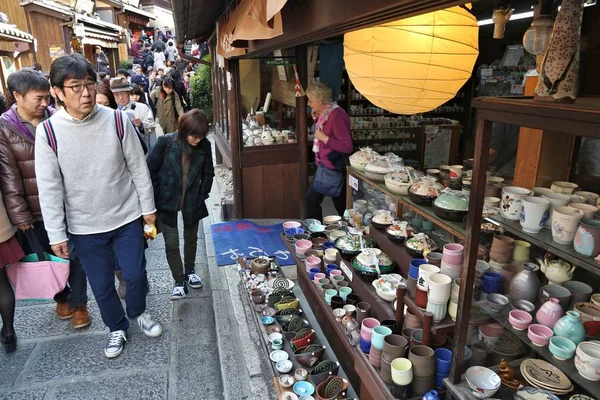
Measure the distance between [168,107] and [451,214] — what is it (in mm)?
7537

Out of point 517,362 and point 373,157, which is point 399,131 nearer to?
point 373,157

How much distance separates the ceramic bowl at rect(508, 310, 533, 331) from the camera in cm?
191

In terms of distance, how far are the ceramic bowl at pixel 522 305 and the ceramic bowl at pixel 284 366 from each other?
5.35ft

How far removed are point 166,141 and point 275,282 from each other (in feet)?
5.60

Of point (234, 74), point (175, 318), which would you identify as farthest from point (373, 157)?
point (234, 74)

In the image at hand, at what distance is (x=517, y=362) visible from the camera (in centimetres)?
224

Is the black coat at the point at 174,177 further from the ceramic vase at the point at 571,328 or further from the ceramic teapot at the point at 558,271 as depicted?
the ceramic vase at the point at 571,328

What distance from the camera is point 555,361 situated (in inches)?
71.0

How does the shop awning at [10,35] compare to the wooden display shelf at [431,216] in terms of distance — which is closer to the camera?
the wooden display shelf at [431,216]

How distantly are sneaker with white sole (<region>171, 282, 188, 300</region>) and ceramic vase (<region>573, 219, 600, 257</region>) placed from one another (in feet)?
12.3

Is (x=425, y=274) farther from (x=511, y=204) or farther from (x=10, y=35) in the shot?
(x=10, y=35)

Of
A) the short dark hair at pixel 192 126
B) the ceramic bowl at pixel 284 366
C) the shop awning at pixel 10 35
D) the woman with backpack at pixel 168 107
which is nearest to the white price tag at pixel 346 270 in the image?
the ceramic bowl at pixel 284 366

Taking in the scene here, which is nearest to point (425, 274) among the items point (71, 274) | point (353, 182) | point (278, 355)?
point (278, 355)

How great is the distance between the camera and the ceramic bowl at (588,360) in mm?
1649
